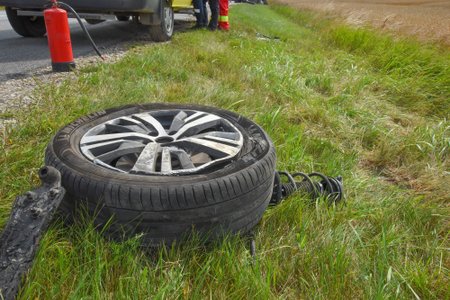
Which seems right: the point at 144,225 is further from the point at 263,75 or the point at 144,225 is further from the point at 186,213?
the point at 263,75

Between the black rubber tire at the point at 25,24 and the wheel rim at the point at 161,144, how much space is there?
5111 millimetres

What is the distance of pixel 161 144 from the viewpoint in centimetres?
173

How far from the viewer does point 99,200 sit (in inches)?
53.3

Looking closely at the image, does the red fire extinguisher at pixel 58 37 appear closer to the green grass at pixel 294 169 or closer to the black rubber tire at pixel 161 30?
the green grass at pixel 294 169

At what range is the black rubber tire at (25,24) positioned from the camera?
5762mm

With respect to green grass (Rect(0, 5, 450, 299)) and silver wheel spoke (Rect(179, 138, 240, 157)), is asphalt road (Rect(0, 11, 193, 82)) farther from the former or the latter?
silver wheel spoke (Rect(179, 138, 240, 157))

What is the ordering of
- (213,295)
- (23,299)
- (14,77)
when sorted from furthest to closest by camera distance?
(14,77) < (213,295) < (23,299)

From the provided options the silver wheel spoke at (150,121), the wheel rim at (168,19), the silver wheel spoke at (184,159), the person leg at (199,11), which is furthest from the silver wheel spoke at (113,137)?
the person leg at (199,11)

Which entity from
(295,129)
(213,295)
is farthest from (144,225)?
(295,129)

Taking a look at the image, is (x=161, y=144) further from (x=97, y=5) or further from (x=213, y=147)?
(x=97, y=5)

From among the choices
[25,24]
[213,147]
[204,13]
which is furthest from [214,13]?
[213,147]

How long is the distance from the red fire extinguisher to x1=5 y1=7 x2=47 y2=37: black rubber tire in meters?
2.68

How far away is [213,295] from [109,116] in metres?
1.17

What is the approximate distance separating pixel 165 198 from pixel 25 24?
597cm
